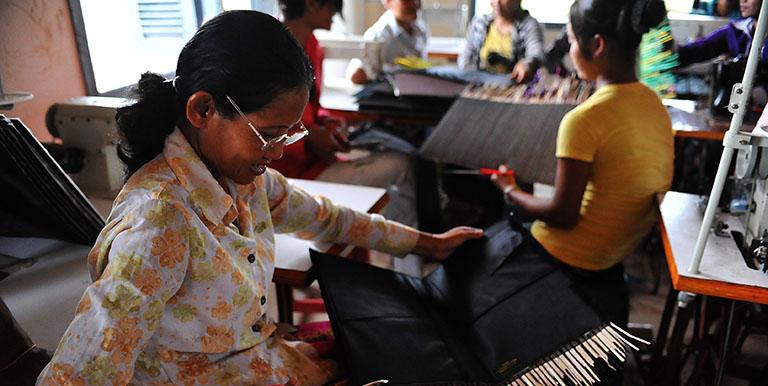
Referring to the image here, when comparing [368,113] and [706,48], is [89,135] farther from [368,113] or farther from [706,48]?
[706,48]

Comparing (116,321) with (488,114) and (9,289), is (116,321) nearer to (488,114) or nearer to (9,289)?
(9,289)

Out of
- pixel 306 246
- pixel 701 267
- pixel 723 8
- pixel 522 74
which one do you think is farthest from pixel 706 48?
pixel 306 246

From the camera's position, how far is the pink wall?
158cm

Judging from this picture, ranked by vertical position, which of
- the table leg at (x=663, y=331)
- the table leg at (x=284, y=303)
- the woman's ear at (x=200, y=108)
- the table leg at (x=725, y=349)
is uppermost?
the woman's ear at (x=200, y=108)

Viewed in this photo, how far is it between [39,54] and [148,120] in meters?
1.03

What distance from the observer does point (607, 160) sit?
1458 millimetres

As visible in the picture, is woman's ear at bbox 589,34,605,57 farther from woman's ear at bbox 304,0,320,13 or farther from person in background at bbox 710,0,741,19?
person in background at bbox 710,0,741,19

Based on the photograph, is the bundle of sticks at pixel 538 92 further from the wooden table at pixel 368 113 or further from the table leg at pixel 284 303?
the table leg at pixel 284 303

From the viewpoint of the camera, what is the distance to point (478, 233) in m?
1.45

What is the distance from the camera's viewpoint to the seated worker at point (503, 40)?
10.7 feet

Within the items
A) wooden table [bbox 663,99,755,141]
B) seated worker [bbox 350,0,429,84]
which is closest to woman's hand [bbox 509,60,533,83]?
wooden table [bbox 663,99,755,141]

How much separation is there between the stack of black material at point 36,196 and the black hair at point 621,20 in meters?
1.29

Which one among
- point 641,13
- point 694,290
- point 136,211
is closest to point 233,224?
point 136,211

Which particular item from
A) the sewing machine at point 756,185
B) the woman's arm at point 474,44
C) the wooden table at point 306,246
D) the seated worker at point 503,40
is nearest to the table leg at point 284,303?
the wooden table at point 306,246
